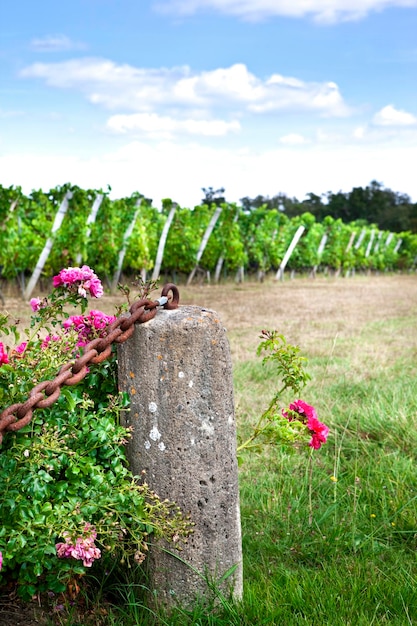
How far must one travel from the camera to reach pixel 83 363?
201cm

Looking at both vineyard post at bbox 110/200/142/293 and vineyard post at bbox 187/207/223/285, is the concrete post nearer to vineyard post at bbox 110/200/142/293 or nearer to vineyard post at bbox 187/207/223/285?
vineyard post at bbox 110/200/142/293


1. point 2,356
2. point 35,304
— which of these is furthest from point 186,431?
point 35,304

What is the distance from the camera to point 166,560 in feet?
7.28

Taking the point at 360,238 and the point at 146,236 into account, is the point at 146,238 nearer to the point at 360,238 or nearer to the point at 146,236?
the point at 146,236

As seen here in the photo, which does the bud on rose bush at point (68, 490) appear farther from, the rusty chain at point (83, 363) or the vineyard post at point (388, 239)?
the vineyard post at point (388, 239)

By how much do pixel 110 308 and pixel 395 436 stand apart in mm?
10019

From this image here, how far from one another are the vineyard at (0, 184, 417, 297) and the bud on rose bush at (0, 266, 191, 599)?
426 inches

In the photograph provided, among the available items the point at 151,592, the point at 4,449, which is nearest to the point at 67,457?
the point at 4,449

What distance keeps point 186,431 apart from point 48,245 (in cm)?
1362

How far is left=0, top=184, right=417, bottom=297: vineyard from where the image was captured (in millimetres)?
15641

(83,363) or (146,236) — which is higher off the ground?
(146,236)

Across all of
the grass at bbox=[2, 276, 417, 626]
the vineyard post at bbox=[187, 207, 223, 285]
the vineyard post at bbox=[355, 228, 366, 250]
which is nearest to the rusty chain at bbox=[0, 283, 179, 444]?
the grass at bbox=[2, 276, 417, 626]

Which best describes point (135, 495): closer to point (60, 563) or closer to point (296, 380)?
point (60, 563)

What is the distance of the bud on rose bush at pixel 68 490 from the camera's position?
1.98m
